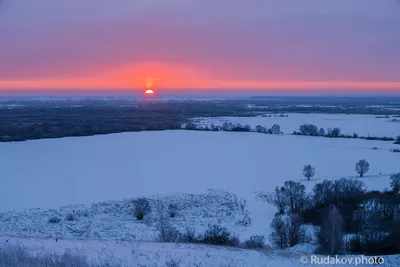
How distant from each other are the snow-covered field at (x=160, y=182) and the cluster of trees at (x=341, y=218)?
1.29 metres

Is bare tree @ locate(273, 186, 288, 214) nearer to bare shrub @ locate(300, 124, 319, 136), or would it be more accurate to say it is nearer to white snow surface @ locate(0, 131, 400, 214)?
white snow surface @ locate(0, 131, 400, 214)

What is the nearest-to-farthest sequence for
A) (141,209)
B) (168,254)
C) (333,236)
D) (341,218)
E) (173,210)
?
(168,254) < (333,236) < (341,218) < (141,209) < (173,210)

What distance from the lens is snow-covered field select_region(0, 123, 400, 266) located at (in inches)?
396

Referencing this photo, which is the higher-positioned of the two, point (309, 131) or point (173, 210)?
point (309, 131)

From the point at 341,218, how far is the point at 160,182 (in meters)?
13.6

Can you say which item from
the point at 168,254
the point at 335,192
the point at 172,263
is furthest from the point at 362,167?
the point at 172,263

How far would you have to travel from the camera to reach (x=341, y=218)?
39.0 ft

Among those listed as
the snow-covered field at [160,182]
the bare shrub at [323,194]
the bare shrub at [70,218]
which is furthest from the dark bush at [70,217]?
the bare shrub at [323,194]

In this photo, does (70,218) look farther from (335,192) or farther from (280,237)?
(335,192)

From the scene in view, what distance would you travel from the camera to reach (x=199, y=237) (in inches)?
526

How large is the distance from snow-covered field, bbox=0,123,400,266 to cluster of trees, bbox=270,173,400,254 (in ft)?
4.23

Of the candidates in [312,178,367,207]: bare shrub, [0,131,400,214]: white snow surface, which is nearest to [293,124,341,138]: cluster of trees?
[0,131,400,214]: white snow surface

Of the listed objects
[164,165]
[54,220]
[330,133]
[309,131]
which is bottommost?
[54,220]

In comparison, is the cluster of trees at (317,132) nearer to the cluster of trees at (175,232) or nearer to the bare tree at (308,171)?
the bare tree at (308,171)
